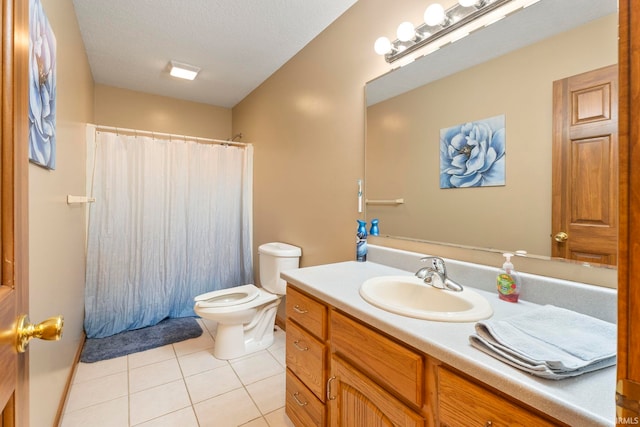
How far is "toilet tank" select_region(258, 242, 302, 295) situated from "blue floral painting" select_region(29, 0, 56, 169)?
1.41m

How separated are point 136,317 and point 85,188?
46.7 inches

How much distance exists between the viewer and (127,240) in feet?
8.34

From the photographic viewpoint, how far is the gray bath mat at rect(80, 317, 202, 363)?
216 cm

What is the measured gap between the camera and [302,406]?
4.41 ft

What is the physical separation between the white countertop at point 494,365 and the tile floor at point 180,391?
97 centimetres

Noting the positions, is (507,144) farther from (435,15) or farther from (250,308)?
(250,308)

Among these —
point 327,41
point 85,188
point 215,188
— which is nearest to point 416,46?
point 327,41

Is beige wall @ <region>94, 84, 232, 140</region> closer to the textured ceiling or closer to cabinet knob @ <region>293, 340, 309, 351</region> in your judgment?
the textured ceiling

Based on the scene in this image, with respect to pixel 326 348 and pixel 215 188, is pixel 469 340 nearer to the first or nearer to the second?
pixel 326 348

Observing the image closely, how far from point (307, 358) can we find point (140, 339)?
1.85 m

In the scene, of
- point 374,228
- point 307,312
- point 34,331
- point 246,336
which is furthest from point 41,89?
point 246,336

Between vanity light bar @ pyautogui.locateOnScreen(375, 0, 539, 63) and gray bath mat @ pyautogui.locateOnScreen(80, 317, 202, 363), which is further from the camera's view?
gray bath mat @ pyautogui.locateOnScreen(80, 317, 202, 363)

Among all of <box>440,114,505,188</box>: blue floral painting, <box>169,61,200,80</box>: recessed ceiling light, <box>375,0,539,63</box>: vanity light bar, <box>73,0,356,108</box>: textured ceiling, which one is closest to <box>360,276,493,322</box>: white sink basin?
<box>440,114,505,188</box>: blue floral painting

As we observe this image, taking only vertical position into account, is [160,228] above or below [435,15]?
below
